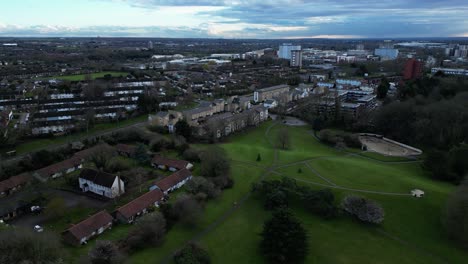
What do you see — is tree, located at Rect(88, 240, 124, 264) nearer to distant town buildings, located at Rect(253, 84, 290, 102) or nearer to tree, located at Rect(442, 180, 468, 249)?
tree, located at Rect(442, 180, 468, 249)

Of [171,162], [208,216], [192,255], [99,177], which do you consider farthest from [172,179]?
[192,255]

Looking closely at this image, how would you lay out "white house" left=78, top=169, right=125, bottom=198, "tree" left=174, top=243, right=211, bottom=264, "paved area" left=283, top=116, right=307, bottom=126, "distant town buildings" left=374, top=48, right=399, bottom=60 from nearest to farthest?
"tree" left=174, top=243, right=211, bottom=264, "white house" left=78, top=169, right=125, bottom=198, "paved area" left=283, top=116, right=307, bottom=126, "distant town buildings" left=374, top=48, right=399, bottom=60

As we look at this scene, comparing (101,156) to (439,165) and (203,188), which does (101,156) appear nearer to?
(203,188)

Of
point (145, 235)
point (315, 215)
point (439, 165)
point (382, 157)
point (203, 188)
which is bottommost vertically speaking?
point (315, 215)

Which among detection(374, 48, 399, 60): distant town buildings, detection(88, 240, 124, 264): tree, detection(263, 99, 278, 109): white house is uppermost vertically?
detection(374, 48, 399, 60): distant town buildings

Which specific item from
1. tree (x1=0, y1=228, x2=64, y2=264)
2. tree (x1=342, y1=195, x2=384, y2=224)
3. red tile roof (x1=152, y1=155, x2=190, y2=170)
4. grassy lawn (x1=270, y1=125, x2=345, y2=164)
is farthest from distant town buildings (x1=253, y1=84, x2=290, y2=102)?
tree (x1=0, y1=228, x2=64, y2=264)

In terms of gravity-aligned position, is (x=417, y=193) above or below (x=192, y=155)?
below

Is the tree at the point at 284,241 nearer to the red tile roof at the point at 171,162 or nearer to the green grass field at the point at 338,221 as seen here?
the green grass field at the point at 338,221

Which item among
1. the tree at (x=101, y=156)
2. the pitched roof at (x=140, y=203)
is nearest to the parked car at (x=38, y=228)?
the pitched roof at (x=140, y=203)
